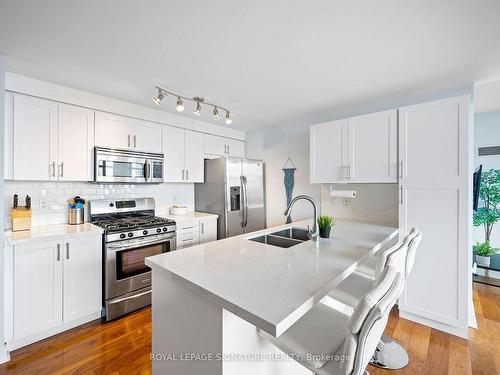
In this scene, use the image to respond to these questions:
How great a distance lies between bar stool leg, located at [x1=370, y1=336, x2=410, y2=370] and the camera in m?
1.80

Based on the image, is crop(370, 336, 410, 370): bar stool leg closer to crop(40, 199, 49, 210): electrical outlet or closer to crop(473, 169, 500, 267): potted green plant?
crop(473, 169, 500, 267): potted green plant

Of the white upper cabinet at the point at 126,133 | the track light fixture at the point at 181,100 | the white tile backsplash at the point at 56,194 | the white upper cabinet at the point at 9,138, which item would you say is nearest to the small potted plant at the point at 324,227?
the track light fixture at the point at 181,100

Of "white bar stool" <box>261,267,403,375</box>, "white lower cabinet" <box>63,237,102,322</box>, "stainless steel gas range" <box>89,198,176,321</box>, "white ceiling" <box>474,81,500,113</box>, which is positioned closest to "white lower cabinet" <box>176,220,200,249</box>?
"stainless steel gas range" <box>89,198,176,321</box>

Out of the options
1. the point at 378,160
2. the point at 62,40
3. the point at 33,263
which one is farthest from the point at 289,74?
the point at 33,263

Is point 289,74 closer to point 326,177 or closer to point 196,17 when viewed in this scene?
point 196,17

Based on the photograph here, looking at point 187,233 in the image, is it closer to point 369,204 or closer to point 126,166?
point 126,166

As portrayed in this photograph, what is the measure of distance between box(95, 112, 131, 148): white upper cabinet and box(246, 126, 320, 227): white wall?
7.16 feet

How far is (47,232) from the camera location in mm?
2168

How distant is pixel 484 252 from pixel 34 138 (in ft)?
18.1

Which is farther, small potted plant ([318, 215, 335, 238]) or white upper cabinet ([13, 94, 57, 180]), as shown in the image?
white upper cabinet ([13, 94, 57, 180])

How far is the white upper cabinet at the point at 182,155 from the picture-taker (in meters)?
3.29

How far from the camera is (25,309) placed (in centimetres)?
197

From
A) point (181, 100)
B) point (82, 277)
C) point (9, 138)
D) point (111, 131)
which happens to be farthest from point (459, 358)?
point (9, 138)

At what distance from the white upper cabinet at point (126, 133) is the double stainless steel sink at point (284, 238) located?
199cm
